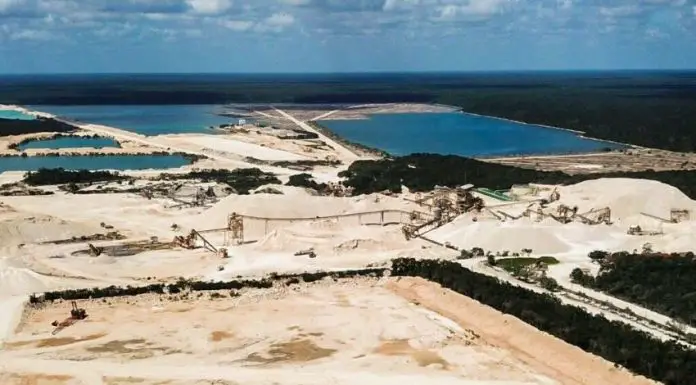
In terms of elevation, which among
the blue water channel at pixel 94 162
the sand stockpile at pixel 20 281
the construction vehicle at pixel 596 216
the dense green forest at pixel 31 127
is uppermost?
the construction vehicle at pixel 596 216

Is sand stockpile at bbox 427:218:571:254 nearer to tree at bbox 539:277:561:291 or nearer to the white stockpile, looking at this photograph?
the white stockpile

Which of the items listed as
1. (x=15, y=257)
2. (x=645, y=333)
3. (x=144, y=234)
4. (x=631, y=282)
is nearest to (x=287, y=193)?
(x=144, y=234)

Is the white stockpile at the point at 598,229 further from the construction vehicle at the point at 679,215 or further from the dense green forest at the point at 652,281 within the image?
the dense green forest at the point at 652,281

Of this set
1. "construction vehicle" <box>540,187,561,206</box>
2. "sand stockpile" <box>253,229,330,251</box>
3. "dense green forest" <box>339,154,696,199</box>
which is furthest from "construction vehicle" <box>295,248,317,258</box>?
"dense green forest" <box>339,154,696,199</box>

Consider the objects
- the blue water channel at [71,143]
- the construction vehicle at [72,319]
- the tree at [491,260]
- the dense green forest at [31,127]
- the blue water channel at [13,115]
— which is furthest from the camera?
the blue water channel at [13,115]

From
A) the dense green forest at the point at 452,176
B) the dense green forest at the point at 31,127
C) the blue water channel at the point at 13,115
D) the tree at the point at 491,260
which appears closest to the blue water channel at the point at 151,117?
the blue water channel at the point at 13,115

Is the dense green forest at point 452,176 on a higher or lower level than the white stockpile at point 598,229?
lower

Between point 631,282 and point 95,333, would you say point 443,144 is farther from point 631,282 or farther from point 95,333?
point 95,333
